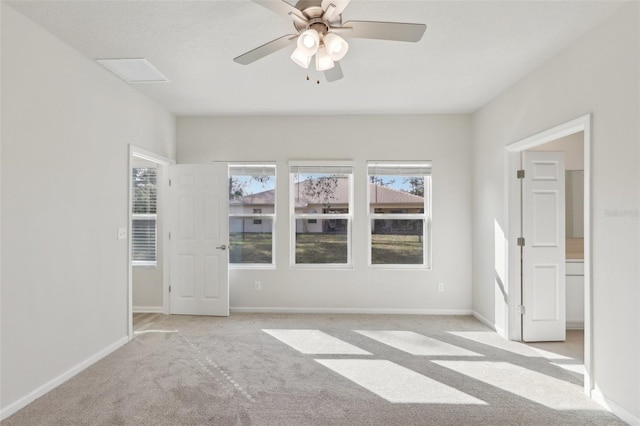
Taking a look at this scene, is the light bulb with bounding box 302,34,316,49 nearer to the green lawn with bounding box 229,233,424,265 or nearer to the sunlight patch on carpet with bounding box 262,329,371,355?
the sunlight patch on carpet with bounding box 262,329,371,355

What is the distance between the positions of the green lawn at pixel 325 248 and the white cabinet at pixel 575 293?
175cm

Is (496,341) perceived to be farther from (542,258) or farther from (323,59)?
(323,59)

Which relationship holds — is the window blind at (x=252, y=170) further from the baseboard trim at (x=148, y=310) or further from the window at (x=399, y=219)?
the baseboard trim at (x=148, y=310)

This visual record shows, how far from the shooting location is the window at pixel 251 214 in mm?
4879

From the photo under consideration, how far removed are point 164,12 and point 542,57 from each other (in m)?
3.15

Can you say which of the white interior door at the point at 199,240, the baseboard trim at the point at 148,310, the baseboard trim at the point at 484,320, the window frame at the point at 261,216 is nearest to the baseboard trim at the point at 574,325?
the baseboard trim at the point at 484,320

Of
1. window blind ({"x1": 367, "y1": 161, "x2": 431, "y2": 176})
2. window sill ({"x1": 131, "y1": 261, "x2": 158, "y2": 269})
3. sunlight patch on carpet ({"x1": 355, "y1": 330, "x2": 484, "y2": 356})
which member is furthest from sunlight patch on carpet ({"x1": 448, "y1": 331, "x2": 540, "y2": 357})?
window sill ({"x1": 131, "y1": 261, "x2": 158, "y2": 269})

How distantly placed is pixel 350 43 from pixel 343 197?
2.38m

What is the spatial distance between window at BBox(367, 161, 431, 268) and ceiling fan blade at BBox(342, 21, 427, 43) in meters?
2.91

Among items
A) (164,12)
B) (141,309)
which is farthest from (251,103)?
(141,309)

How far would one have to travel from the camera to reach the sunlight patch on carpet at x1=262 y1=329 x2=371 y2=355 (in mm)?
3396

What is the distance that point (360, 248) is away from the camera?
477 centimetres

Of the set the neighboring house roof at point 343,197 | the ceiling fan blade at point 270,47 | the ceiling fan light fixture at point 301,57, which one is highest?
the ceiling fan blade at point 270,47

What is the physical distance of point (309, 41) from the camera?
1.88 metres
